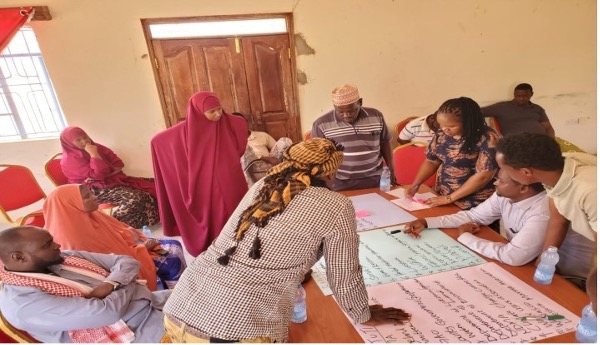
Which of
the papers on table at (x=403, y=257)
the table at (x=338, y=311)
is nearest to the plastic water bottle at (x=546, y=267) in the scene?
the table at (x=338, y=311)

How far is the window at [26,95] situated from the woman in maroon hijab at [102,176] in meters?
0.53

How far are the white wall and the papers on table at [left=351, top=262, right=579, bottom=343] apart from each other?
2840 millimetres

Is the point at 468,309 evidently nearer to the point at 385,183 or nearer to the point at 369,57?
the point at 385,183

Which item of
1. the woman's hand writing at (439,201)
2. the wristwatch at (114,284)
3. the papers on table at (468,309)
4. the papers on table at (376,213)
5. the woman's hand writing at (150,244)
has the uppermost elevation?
the wristwatch at (114,284)

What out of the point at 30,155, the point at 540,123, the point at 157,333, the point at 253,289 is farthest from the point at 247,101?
the point at 540,123

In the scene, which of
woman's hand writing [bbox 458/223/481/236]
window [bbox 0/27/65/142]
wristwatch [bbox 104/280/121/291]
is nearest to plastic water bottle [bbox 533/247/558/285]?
woman's hand writing [bbox 458/223/481/236]

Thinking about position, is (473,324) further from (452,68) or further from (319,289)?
(452,68)

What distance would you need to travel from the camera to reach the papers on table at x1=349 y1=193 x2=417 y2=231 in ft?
5.25

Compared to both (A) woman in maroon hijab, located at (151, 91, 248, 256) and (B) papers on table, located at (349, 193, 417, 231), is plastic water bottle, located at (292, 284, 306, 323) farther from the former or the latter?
(A) woman in maroon hijab, located at (151, 91, 248, 256)

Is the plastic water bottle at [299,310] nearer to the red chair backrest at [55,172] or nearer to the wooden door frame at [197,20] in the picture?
the wooden door frame at [197,20]

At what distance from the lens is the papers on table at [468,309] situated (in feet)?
3.06

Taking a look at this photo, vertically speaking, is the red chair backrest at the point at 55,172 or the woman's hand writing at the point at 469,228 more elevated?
the red chair backrest at the point at 55,172

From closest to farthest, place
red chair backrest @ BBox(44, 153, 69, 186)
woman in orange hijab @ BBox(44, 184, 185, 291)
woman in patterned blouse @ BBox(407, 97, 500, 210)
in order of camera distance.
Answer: woman in orange hijab @ BBox(44, 184, 185, 291)
woman in patterned blouse @ BBox(407, 97, 500, 210)
red chair backrest @ BBox(44, 153, 69, 186)

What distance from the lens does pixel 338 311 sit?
1059mm
